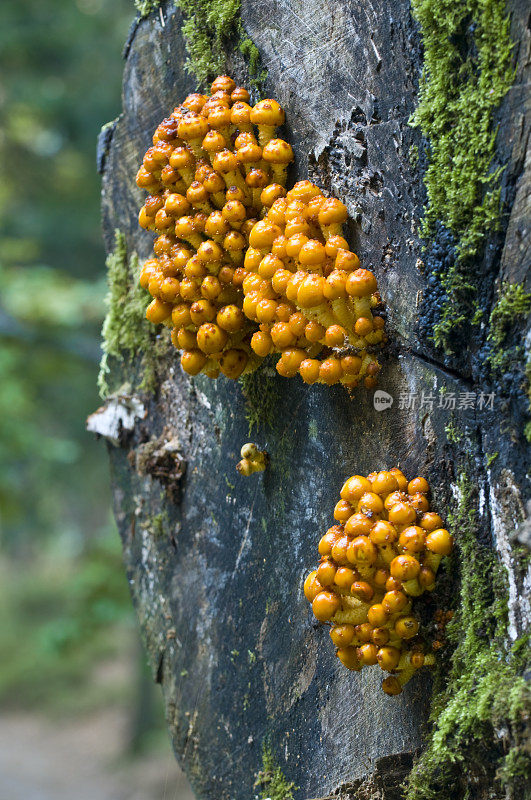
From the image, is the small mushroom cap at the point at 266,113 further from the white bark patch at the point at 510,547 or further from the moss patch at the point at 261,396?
the white bark patch at the point at 510,547

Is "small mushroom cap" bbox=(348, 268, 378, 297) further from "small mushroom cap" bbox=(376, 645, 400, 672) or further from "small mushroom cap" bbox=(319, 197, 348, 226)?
A: "small mushroom cap" bbox=(376, 645, 400, 672)

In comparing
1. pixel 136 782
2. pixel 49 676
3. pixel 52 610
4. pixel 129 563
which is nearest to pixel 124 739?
pixel 136 782

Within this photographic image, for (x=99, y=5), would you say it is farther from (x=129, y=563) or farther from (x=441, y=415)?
(x=441, y=415)

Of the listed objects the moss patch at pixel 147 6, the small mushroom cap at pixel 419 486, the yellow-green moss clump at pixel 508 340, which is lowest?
the small mushroom cap at pixel 419 486

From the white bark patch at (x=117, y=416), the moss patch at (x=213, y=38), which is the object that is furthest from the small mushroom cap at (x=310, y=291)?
the white bark patch at (x=117, y=416)

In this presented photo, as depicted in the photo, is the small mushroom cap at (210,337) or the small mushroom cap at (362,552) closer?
the small mushroom cap at (362,552)

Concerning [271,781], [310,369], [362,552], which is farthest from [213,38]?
[271,781]

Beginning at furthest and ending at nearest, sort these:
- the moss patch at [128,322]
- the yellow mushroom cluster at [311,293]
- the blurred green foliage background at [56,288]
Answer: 1. the blurred green foliage background at [56,288]
2. the moss patch at [128,322]
3. the yellow mushroom cluster at [311,293]
